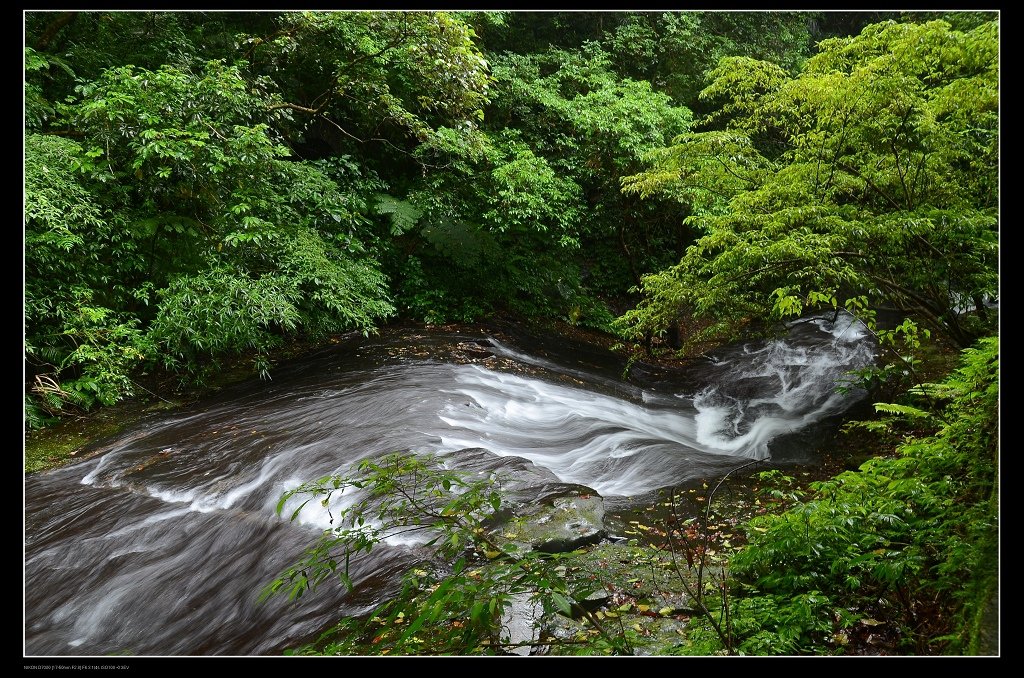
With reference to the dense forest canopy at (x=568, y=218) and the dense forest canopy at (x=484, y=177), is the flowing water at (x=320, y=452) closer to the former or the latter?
the dense forest canopy at (x=568, y=218)

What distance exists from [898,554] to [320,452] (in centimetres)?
299

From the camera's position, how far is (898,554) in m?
1.81

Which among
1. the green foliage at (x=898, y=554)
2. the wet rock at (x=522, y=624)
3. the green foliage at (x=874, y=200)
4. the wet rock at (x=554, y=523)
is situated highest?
the green foliage at (x=874, y=200)

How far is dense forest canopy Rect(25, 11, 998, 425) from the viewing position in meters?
3.09

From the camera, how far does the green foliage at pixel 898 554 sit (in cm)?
174

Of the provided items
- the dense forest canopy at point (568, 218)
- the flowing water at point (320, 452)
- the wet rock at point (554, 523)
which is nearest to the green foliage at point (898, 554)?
the dense forest canopy at point (568, 218)

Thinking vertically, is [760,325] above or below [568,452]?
above

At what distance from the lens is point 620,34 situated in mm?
5266

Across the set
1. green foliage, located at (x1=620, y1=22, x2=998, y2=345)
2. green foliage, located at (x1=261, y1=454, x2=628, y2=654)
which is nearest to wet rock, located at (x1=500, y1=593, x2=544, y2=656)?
green foliage, located at (x1=261, y1=454, x2=628, y2=654)

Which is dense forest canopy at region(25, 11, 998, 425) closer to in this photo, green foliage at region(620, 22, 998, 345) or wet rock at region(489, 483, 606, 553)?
green foliage at region(620, 22, 998, 345)

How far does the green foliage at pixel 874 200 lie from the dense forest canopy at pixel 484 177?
0.02 metres

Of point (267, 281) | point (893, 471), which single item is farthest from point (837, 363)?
point (267, 281)
